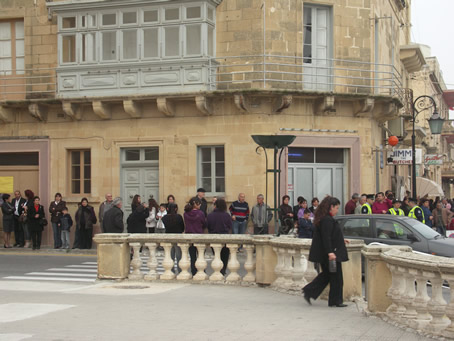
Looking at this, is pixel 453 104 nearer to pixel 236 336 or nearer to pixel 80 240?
pixel 80 240

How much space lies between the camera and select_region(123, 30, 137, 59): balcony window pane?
22.5 metres

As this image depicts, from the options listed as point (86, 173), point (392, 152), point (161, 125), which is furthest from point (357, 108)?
point (86, 173)

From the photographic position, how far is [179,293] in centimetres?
1145

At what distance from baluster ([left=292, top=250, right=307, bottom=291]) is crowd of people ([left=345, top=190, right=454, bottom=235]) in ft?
25.0

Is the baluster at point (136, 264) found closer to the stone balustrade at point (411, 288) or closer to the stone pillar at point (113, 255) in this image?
the stone pillar at point (113, 255)

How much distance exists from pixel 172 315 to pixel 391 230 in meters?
6.87

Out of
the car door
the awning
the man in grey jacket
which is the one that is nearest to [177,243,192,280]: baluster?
the car door

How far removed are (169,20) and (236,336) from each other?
1580cm

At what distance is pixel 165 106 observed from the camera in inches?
858

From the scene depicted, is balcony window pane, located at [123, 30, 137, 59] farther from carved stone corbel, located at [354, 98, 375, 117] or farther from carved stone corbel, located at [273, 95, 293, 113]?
carved stone corbel, located at [354, 98, 375, 117]

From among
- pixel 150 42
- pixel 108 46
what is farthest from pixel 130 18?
pixel 108 46

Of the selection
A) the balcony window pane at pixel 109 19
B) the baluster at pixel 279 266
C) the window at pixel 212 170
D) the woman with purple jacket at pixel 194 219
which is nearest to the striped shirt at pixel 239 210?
the window at pixel 212 170

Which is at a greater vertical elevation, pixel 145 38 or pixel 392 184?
pixel 145 38

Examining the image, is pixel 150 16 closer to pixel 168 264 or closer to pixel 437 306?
pixel 168 264
